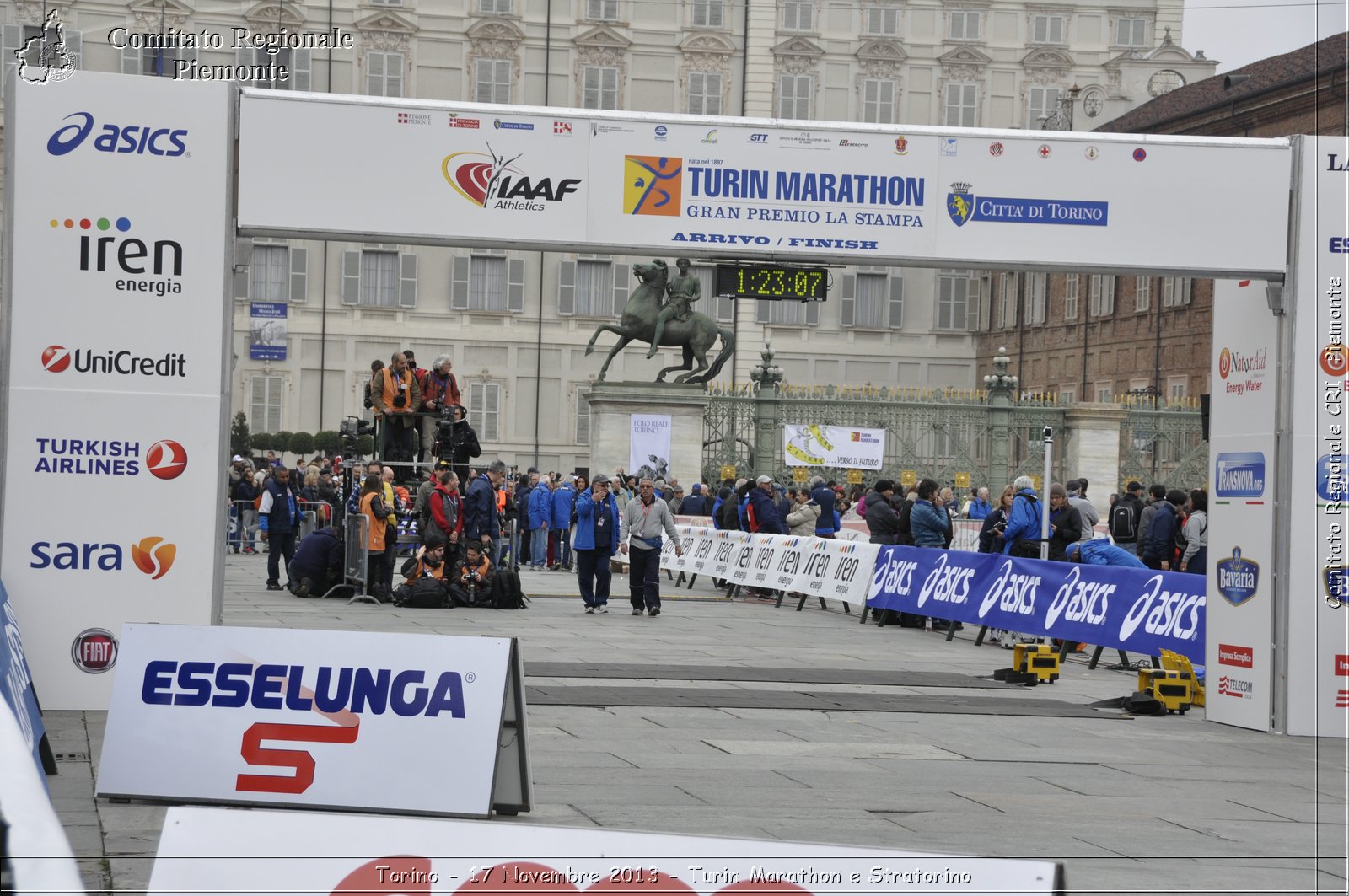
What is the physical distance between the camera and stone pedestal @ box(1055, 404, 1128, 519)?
3647 centimetres

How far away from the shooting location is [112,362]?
423 inches

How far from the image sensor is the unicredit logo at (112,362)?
1067 centimetres

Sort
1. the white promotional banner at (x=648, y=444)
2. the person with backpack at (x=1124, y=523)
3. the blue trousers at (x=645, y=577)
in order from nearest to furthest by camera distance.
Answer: the person with backpack at (x=1124, y=523) < the blue trousers at (x=645, y=577) < the white promotional banner at (x=648, y=444)

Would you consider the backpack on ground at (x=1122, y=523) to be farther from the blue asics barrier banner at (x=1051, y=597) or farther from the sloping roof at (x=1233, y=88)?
the sloping roof at (x=1233, y=88)

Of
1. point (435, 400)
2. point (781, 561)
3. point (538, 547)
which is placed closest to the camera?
point (435, 400)

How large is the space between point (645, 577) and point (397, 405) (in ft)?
13.9

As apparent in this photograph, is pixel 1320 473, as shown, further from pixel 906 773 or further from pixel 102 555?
pixel 102 555

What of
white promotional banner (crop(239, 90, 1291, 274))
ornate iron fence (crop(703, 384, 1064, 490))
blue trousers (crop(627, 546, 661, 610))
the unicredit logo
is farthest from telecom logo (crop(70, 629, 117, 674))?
ornate iron fence (crop(703, 384, 1064, 490))

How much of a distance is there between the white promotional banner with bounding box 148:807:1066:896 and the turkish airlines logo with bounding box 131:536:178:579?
22.6 ft

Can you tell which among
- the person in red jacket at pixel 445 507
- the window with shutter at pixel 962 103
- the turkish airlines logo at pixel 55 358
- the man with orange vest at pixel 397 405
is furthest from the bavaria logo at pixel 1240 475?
the window with shutter at pixel 962 103

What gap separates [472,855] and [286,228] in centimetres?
757

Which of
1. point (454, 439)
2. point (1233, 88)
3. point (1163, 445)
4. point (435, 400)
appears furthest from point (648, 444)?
point (1233, 88)

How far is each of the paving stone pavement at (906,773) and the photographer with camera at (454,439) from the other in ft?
18.8

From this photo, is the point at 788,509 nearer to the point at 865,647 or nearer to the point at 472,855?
the point at 865,647
